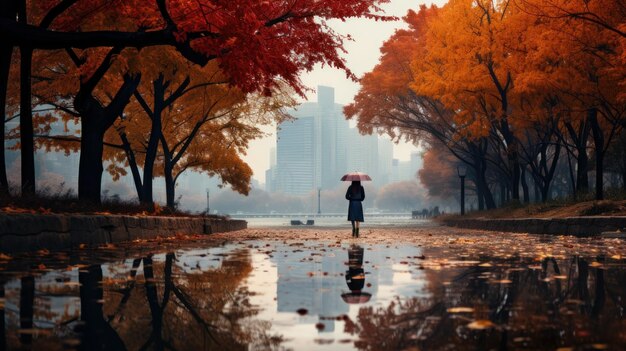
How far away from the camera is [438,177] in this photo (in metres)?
71.8

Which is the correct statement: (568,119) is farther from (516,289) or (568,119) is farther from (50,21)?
(516,289)

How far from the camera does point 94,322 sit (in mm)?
4270

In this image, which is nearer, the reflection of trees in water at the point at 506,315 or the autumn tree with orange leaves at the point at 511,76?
the reflection of trees in water at the point at 506,315

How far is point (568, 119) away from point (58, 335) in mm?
24517

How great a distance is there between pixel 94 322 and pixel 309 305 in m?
1.62

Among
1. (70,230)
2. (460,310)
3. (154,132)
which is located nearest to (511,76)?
(154,132)

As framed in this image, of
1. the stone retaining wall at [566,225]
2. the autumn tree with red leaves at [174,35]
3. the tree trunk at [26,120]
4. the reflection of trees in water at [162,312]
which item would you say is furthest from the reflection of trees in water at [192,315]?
the stone retaining wall at [566,225]

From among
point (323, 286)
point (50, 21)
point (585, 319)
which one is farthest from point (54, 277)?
point (50, 21)

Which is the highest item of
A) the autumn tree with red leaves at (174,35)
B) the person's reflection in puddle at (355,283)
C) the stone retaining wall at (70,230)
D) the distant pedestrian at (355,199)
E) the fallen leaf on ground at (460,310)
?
the autumn tree with red leaves at (174,35)

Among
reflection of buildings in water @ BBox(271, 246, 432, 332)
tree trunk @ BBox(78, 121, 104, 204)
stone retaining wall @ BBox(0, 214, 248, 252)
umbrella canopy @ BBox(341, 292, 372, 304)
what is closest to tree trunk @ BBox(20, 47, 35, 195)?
tree trunk @ BBox(78, 121, 104, 204)

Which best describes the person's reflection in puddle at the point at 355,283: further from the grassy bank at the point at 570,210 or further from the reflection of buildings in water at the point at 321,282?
the grassy bank at the point at 570,210

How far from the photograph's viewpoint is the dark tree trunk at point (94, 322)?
3.63 m

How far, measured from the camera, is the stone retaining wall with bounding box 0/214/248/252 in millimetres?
9227

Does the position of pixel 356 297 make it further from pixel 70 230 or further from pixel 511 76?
pixel 511 76
